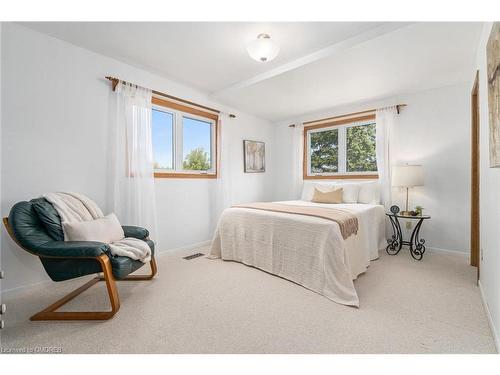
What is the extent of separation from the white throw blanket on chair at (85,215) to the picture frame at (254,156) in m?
2.79

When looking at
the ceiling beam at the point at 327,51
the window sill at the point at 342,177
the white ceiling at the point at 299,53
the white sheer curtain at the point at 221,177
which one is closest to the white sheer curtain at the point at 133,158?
the white ceiling at the point at 299,53

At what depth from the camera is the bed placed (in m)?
2.14

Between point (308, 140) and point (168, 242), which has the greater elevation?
point (308, 140)

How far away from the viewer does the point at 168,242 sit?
344 centimetres

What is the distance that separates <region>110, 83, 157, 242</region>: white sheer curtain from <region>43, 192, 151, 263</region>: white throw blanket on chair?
0.47m

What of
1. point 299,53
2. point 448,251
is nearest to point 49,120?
point 299,53

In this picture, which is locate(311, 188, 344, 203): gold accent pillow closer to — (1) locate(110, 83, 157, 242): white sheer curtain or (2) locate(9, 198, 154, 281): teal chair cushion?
(1) locate(110, 83, 157, 242): white sheer curtain

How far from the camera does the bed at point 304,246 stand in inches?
84.2

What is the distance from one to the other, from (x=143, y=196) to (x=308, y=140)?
10.9 feet

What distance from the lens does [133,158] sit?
9.53 feet

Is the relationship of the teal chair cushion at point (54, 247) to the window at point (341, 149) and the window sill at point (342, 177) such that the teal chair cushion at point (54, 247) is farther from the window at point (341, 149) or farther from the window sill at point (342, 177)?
the window at point (341, 149)

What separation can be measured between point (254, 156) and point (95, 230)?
325cm
